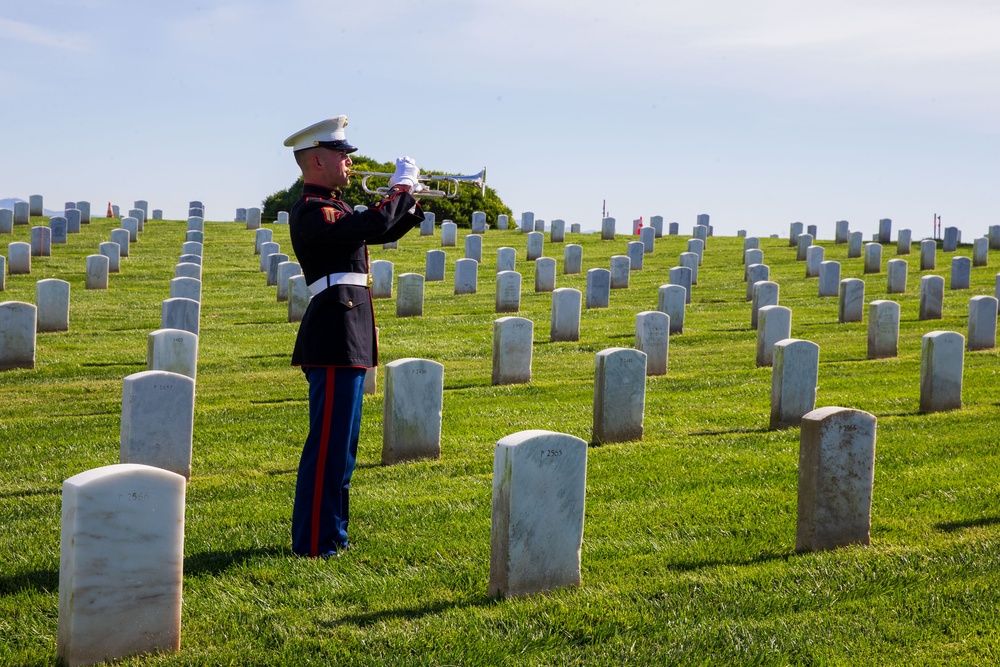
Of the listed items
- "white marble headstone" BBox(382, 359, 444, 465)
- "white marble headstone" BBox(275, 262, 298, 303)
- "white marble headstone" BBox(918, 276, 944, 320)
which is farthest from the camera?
"white marble headstone" BBox(275, 262, 298, 303)

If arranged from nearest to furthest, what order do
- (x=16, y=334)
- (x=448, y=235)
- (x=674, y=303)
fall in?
(x=16, y=334)
(x=674, y=303)
(x=448, y=235)

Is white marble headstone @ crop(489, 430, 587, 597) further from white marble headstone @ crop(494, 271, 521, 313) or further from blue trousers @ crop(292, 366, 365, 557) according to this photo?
white marble headstone @ crop(494, 271, 521, 313)

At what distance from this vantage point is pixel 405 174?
20.8ft

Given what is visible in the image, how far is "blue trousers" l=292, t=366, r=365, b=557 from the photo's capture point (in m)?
6.29

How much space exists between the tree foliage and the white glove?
1233 inches

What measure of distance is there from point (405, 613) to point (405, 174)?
244 centimetres

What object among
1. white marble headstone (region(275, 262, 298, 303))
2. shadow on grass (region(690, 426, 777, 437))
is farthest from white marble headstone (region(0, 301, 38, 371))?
shadow on grass (region(690, 426, 777, 437))

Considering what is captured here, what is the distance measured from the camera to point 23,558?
639 centimetres

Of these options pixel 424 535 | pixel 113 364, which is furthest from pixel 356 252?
pixel 113 364

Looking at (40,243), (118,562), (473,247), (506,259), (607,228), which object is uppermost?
(607,228)

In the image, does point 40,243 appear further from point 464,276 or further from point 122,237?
point 464,276

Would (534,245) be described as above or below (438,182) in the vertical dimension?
below

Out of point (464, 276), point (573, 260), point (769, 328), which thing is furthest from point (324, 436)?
point (573, 260)

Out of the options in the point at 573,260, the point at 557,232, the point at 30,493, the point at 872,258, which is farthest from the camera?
the point at 557,232
